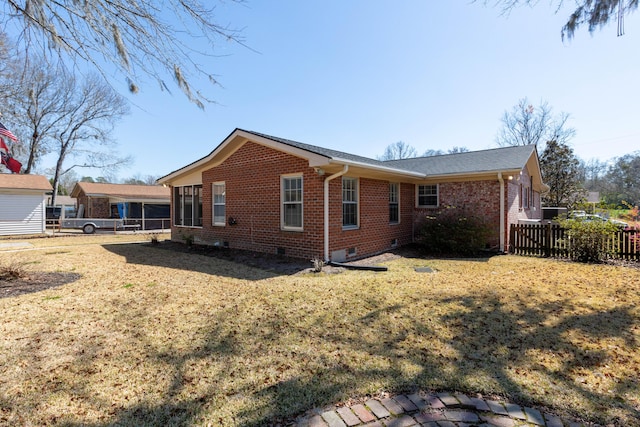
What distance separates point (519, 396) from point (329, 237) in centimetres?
612

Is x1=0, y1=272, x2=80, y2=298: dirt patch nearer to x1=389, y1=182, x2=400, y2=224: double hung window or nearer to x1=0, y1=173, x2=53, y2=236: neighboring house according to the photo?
x1=389, y1=182, x2=400, y2=224: double hung window

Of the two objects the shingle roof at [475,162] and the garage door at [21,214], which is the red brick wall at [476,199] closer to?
the shingle roof at [475,162]

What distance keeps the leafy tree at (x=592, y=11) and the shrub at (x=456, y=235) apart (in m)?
6.03

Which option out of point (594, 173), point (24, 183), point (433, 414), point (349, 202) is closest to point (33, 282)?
point (349, 202)

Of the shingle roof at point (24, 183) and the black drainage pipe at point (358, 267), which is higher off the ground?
the shingle roof at point (24, 183)

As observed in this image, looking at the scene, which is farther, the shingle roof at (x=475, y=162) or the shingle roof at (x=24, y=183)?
the shingle roof at (x=24, y=183)

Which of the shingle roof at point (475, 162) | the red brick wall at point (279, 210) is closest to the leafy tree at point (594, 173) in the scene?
the shingle roof at point (475, 162)

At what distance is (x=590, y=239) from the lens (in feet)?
29.3

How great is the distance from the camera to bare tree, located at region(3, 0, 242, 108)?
4.13 m

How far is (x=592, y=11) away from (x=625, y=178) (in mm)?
66890

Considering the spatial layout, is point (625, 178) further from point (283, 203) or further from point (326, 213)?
point (283, 203)

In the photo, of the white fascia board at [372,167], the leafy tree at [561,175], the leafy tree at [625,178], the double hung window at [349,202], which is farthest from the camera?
the leafy tree at [625,178]

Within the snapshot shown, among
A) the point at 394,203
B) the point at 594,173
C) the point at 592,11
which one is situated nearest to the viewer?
the point at 592,11

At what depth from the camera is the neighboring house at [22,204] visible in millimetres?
18484
